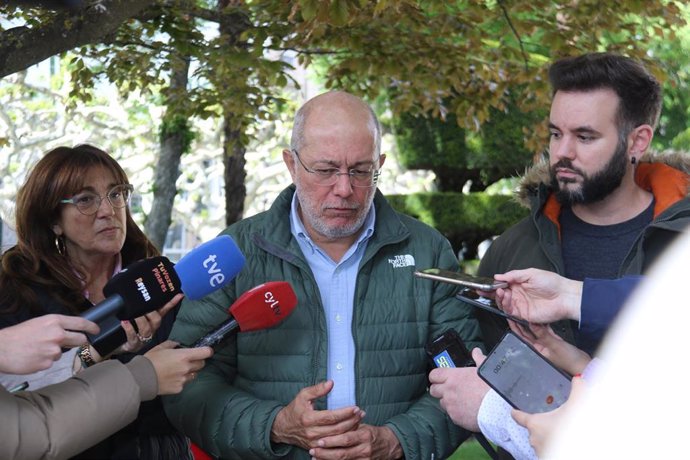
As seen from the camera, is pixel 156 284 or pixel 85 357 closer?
pixel 156 284

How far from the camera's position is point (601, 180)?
11.7ft

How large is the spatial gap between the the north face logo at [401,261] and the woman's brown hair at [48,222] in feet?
4.04

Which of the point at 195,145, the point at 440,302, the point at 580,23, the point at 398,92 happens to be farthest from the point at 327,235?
the point at 195,145

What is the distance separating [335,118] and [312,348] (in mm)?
861

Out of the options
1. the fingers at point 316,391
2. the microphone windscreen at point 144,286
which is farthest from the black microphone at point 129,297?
the fingers at point 316,391

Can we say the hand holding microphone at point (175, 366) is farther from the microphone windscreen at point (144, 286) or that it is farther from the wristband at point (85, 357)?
the wristband at point (85, 357)

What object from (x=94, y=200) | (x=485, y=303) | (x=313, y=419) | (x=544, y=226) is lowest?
(x=313, y=419)

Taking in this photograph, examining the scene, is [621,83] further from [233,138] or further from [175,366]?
[233,138]

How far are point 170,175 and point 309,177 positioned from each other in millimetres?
5790

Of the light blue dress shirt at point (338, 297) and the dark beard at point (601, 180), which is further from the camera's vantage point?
the dark beard at point (601, 180)

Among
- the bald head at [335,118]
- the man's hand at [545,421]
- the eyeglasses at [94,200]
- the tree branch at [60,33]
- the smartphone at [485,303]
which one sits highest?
the tree branch at [60,33]

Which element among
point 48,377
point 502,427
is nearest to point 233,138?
point 48,377

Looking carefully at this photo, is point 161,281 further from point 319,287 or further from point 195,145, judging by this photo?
point 195,145

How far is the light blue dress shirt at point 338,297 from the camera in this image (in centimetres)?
337
